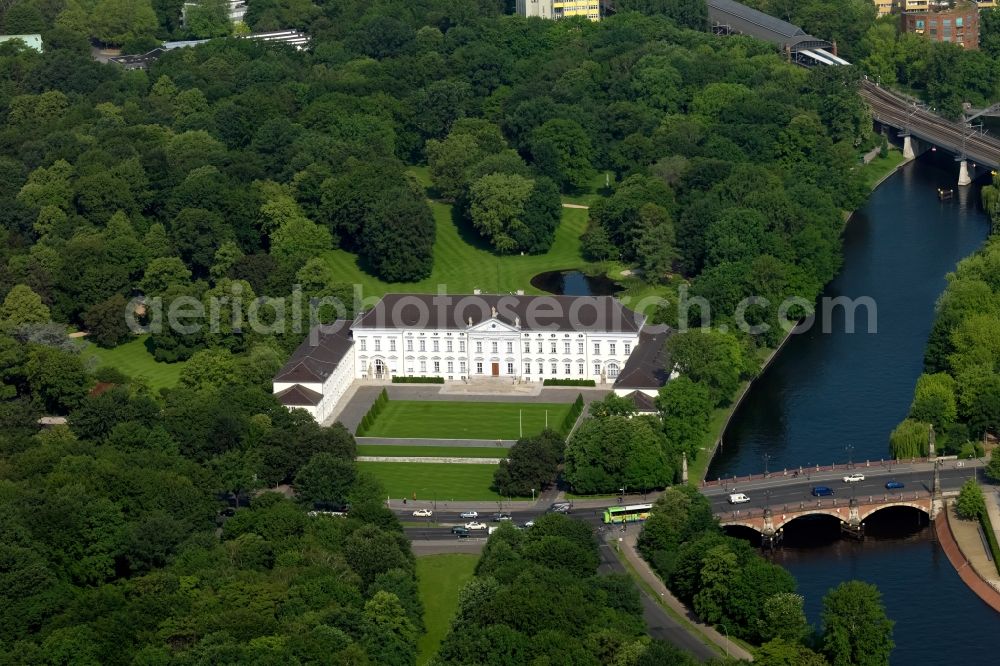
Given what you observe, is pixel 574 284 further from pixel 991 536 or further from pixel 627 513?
pixel 991 536

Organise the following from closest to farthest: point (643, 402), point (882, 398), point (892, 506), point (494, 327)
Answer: point (892, 506) → point (643, 402) → point (882, 398) → point (494, 327)

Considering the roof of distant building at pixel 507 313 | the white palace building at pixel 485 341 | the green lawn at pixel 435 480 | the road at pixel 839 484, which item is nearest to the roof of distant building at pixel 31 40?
Result: the white palace building at pixel 485 341

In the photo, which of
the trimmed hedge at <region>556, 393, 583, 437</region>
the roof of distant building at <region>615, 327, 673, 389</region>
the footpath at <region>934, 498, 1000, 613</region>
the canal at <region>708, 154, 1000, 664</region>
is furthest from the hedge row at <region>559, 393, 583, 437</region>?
the footpath at <region>934, 498, 1000, 613</region>

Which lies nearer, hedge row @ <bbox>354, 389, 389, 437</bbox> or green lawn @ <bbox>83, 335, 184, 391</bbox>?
hedge row @ <bbox>354, 389, 389, 437</bbox>

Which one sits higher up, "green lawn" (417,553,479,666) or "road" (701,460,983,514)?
"road" (701,460,983,514)

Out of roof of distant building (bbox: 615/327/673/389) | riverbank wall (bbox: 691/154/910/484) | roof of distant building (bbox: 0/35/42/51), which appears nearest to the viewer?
riverbank wall (bbox: 691/154/910/484)

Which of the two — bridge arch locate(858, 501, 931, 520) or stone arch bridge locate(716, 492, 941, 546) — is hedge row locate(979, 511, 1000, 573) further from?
bridge arch locate(858, 501, 931, 520)

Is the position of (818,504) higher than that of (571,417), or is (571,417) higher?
(571,417)

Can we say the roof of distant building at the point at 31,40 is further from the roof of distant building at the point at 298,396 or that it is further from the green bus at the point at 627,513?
the green bus at the point at 627,513

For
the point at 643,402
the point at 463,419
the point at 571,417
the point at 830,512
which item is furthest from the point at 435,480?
the point at 830,512
